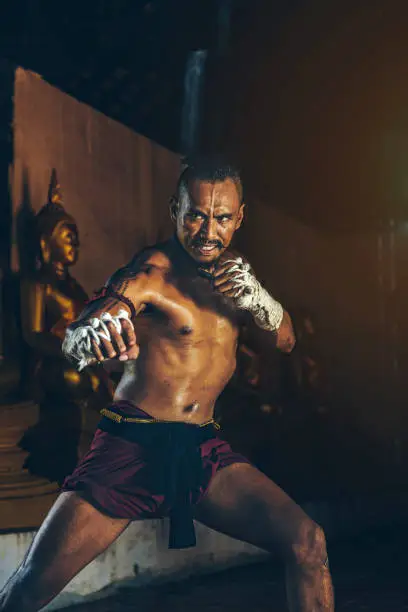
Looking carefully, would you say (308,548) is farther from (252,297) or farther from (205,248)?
(205,248)

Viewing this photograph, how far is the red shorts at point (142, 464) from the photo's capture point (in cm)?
410

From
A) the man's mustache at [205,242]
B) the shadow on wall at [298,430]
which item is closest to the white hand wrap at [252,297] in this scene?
the man's mustache at [205,242]

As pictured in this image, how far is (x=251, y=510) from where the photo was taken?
13.7 feet

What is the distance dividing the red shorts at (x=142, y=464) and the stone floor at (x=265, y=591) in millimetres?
1335

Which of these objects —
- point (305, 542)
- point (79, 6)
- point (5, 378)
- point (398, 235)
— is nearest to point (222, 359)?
point (305, 542)

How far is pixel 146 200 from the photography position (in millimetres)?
8992

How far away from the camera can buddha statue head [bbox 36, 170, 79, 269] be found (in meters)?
6.70

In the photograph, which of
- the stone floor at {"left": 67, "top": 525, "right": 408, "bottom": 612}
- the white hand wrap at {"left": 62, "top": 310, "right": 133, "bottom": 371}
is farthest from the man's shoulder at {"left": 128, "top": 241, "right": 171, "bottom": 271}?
the stone floor at {"left": 67, "top": 525, "right": 408, "bottom": 612}

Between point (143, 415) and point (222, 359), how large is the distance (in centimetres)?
44

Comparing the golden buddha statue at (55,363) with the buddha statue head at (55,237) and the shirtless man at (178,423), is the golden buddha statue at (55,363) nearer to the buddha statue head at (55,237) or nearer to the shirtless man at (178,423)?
the buddha statue head at (55,237)

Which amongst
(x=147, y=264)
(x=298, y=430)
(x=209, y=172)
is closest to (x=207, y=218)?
(x=209, y=172)

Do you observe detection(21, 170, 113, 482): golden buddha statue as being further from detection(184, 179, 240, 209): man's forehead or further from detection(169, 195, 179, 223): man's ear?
detection(184, 179, 240, 209): man's forehead

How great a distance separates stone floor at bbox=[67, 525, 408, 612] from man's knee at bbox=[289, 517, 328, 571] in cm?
141

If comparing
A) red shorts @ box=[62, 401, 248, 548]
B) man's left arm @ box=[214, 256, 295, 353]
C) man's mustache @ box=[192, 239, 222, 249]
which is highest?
man's mustache @ box=[192, 239, 222, 249]
